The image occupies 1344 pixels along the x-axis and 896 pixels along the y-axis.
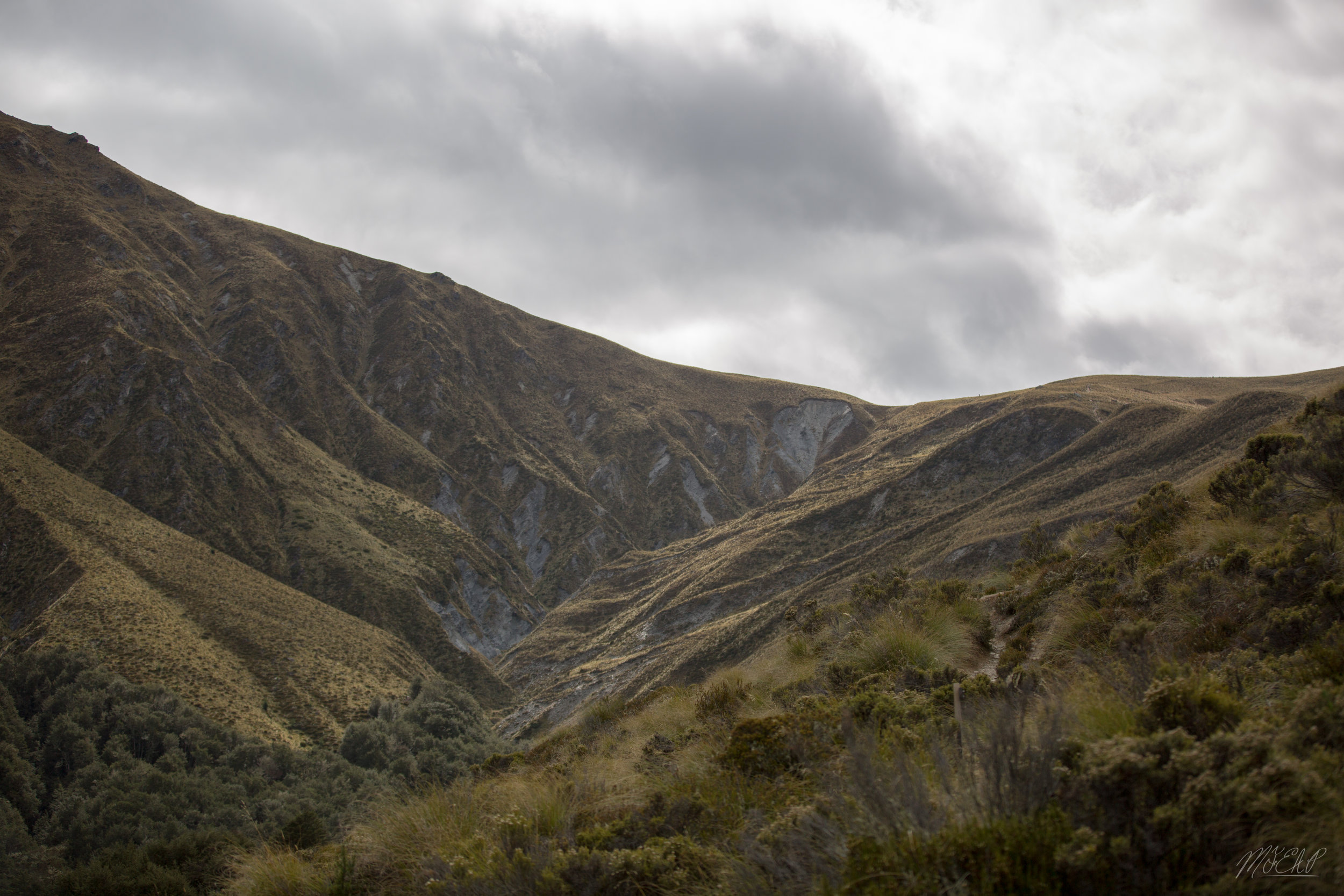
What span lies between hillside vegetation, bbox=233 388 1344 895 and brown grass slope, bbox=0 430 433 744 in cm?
6353

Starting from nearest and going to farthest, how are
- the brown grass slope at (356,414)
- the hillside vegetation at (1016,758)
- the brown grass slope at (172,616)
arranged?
the hillside vegetation at (1016,758), the brown grass slope at (172,616), the brown grass slope at (356,414)

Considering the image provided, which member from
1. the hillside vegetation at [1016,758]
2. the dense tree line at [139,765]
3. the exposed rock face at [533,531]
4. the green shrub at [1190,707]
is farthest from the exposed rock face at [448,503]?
the green shrub at [1190,707]

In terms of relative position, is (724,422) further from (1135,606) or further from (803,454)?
(1135,606)

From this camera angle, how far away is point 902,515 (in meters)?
68.2

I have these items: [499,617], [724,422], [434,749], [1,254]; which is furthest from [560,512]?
[1,254]

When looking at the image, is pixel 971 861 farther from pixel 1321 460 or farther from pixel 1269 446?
pixel 1269 446

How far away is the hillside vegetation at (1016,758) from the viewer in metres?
3.41

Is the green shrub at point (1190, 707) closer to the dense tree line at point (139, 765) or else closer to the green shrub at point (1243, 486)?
the green shrub at point (1243, 486)

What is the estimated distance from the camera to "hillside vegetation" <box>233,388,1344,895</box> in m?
3.41

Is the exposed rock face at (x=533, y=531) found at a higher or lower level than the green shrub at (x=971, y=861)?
lower

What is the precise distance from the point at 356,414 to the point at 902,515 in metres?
110

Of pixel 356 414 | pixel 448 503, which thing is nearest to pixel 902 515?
pixel 448 503

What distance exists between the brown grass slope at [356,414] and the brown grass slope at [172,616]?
12.1m

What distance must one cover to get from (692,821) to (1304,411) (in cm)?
1040
